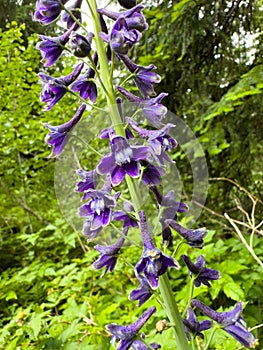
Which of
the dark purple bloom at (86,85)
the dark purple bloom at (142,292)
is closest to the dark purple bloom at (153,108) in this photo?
the dark purple bloom at (86,85)

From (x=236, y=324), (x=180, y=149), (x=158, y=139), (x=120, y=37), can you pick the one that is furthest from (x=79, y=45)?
(x=180, y=149)

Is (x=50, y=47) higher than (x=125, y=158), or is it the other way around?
(x=50, y=47)

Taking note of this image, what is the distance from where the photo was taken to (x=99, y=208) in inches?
48.9

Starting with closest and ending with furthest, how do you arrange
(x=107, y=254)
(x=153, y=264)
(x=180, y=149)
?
(x=153, y=264) < (x=107, y=254) < (x=180, y=149)

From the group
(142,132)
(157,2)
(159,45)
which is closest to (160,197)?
(142,132)

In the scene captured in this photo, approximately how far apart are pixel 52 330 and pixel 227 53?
3553mm

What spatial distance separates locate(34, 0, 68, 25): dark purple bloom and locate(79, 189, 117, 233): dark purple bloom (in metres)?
0.64

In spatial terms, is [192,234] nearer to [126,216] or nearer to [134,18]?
[126,216]

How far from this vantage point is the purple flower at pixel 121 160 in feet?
3.92

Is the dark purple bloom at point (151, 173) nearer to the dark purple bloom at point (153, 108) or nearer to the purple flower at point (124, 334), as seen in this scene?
the dark purple bloom at point (153, 108)

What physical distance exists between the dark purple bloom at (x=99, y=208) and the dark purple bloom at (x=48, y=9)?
64 cm

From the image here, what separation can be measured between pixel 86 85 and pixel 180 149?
3.19 metres

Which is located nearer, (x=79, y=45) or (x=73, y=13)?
(x=79, y=45)

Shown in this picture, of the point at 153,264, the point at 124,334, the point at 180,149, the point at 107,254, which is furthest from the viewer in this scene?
the point at 180,149
